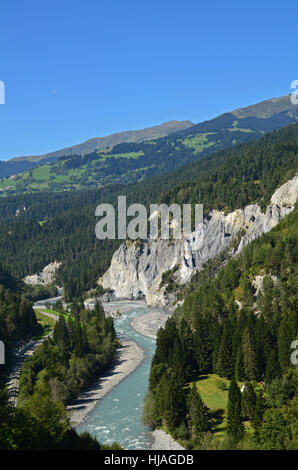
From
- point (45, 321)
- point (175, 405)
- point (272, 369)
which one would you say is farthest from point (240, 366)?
point (45, 321)

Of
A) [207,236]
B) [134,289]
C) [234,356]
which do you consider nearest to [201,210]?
[207,236]

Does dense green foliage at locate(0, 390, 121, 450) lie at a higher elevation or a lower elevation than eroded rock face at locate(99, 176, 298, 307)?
lower

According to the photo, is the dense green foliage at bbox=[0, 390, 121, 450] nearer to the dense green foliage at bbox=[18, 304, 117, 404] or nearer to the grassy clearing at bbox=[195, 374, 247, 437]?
the dense green foliage at bbox=[18, 304, 117, 404]

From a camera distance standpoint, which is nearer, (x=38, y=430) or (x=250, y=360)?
(x=38, y=430)

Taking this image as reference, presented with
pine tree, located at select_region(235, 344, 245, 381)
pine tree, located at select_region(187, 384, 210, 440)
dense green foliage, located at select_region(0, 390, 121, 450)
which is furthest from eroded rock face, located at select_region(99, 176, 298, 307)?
dense green foliage, located at select_region(0, 390, 121, 450)

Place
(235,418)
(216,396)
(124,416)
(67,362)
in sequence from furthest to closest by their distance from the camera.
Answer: (67,362), (216,396), (124,416), (235,418)

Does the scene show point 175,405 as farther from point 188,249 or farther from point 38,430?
point 188,249
